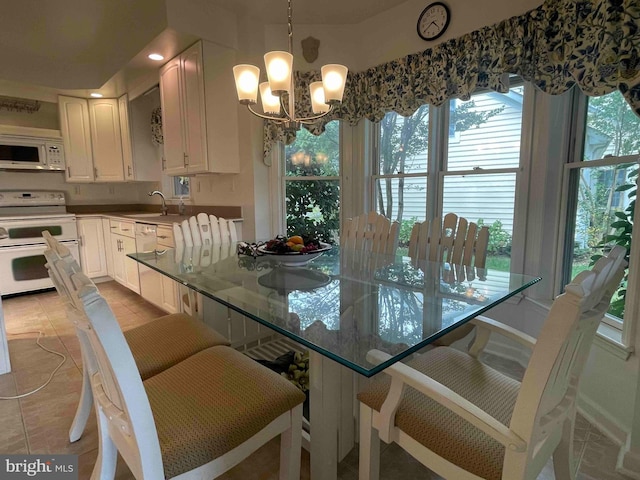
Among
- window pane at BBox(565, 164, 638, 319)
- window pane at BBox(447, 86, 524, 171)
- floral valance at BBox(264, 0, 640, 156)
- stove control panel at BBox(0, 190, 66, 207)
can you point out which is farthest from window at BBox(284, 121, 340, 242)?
stove control panel at BBox(0, 190, 66, 207)

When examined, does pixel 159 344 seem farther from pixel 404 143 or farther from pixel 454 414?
pixel 404 143

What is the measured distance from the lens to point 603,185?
1892 mm

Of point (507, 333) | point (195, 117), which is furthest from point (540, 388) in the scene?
point (195, 117)

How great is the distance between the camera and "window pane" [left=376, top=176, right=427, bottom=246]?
285cm

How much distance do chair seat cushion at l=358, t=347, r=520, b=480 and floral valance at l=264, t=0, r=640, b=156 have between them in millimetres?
1266

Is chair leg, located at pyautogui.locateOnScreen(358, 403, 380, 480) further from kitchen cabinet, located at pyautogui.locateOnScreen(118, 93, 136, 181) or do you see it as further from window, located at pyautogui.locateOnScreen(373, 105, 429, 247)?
kitchen cabinet, located at pyautogui.locateOnScreen(118, 93, 136, 181)

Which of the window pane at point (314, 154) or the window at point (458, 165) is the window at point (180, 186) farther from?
the window at point (458, 165)

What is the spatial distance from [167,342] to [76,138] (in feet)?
12.9

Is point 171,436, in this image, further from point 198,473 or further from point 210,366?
point 210,366

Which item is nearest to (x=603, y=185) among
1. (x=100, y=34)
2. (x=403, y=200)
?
(x=403, y=200)

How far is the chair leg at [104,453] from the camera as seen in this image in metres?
1.13

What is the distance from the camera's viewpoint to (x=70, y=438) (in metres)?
1.57

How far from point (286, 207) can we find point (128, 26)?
2.02 metres

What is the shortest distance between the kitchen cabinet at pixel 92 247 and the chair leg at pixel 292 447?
12.9 feet
